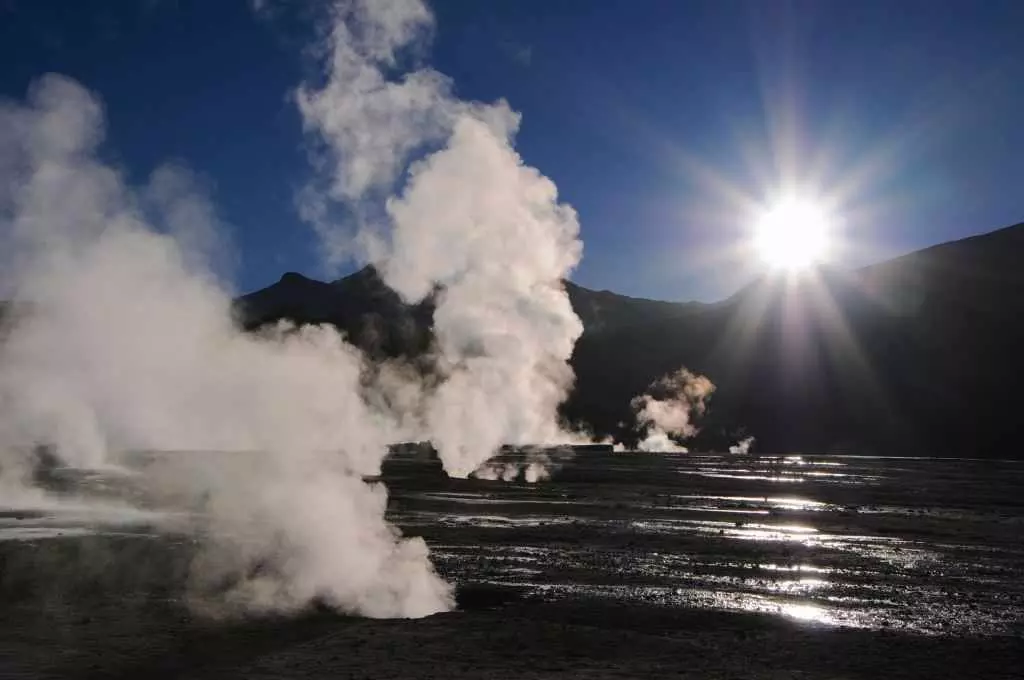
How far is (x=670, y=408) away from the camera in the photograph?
182 metres

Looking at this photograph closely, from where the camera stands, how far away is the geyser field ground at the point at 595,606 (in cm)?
1537

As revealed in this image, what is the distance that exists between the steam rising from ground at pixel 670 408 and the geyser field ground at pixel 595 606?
11975cm

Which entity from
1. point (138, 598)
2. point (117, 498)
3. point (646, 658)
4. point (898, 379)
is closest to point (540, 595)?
point (646, 658)

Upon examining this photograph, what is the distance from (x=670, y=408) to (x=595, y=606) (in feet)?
541

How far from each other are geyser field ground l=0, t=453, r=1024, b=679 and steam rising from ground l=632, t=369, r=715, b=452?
4715 inches

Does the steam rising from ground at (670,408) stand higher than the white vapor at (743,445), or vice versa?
the steam rising from ground at (670,408)

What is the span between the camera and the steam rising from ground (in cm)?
16250

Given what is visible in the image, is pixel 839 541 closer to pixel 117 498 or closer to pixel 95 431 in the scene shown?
pixel 117 498

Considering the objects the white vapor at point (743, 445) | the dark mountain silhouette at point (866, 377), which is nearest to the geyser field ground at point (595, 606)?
the white vapor at point (743, 445)

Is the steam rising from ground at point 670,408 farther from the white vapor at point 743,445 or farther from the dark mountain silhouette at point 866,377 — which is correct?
the white vapor at point 743,445

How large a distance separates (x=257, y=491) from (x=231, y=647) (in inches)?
1401

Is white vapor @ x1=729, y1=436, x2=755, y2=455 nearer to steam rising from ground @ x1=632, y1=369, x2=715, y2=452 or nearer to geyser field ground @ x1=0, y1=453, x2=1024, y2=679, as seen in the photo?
steam rising from ground @ x1=632, y1=369, x2=715, y2=452

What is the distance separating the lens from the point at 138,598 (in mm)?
20812

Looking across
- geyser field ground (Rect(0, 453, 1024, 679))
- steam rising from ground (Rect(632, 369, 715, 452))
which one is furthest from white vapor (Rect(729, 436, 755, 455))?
geyser field ground (Rect(0, 453, 1024, 679))
